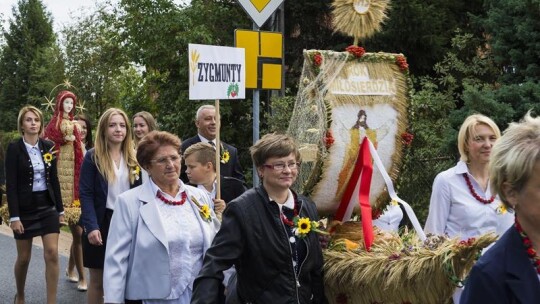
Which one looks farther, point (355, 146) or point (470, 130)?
point (470, 130)

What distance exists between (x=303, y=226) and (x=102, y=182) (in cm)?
295

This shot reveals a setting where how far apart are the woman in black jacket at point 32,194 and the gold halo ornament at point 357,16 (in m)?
4.20

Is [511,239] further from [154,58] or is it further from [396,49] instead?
[154,58]

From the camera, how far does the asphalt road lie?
9.34m

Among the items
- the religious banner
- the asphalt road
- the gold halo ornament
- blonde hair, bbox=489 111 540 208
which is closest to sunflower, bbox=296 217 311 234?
the religious banner

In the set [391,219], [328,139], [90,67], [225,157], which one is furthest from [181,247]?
[90,67]

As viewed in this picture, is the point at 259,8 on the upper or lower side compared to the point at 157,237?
upper

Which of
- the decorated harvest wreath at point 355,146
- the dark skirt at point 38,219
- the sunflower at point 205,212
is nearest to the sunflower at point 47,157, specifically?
the dark skirt at point 38,219

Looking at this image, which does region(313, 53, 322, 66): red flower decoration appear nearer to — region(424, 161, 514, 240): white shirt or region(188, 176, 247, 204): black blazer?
region(424, 161, 514, 240): white shirt

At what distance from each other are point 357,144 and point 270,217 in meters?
0.84

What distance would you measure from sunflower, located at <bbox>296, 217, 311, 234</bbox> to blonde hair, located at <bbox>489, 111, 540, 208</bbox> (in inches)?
67.6

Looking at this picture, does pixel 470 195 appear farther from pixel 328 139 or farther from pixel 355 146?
pixel 328 139

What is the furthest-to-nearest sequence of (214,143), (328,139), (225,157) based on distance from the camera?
(214,143)
(225,157)
(328,139)

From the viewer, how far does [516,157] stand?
2771 millimetres
